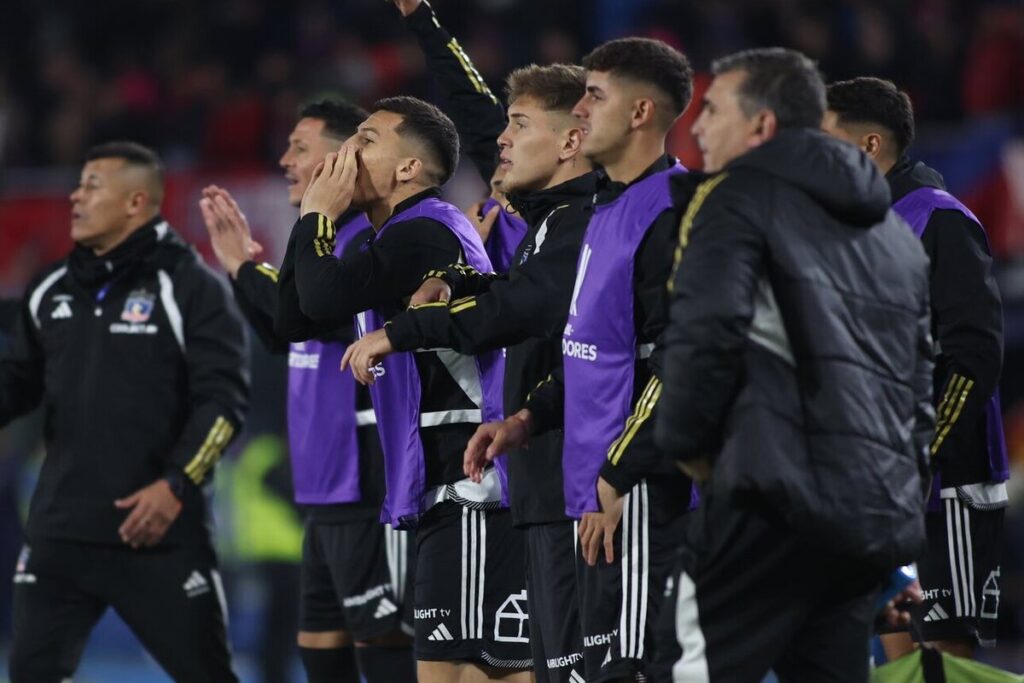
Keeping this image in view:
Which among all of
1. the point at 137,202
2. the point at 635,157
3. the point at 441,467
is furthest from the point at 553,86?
the point at 137,202

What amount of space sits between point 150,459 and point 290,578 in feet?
10.6

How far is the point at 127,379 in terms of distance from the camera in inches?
263

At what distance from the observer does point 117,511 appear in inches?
259

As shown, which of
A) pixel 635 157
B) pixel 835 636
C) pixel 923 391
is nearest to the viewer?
pixel 835 636

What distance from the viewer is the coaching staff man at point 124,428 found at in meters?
6.49

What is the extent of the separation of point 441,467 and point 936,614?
1.72 metres

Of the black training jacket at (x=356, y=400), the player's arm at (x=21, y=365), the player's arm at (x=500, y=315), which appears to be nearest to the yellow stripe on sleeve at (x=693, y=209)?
the player's arm at (x=500, y=315)

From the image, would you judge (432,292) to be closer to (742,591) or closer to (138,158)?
(742,591)

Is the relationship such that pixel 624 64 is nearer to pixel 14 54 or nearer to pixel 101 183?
pixel 101 183

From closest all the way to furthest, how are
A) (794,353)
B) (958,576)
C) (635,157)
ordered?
(794,353)
(635,157)
(958,576)

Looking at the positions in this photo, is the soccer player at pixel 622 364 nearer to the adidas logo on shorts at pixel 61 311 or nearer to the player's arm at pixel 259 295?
the player's arm at pixel 259 295

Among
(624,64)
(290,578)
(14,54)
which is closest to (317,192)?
(624,64)

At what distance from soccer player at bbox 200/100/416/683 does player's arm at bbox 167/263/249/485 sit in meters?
0.15

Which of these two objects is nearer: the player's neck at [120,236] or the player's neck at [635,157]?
the player's neck at [635,157]
